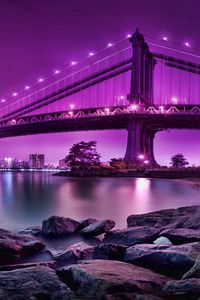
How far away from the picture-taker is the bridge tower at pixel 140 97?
45906 mm

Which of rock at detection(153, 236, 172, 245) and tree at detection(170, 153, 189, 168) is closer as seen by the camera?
rock at detection(153, 236, 172, 245)

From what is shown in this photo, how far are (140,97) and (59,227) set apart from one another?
4140 cm

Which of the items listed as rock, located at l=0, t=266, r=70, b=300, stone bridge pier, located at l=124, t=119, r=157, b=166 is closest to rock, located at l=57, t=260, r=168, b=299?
rock, located at l=0, t=266, r=70, b=300

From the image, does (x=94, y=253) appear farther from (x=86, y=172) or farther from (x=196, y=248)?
(x=86, y=172)

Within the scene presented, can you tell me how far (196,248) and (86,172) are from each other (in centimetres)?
3792

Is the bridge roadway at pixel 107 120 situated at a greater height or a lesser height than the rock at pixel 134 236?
greater

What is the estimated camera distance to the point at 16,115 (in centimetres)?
6125

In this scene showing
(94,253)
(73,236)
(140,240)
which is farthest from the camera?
(73,236)

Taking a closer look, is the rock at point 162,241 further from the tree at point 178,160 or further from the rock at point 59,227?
the tree at point 178,160

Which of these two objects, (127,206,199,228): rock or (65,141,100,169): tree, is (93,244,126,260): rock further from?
(65,141,100,169): tree

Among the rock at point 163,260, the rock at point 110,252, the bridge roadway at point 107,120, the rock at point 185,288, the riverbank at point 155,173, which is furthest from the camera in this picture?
the bridge roadway at point 107,120

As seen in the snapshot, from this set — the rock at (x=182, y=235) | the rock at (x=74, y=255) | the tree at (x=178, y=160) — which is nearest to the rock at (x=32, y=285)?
the rock at (x=74, y=255)

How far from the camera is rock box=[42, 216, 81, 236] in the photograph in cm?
773

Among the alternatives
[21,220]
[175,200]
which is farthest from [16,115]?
[21,220]
